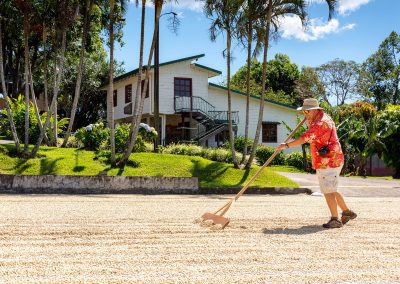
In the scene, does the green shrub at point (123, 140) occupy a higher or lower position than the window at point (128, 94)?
lower

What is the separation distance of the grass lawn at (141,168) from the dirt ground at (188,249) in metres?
6.94

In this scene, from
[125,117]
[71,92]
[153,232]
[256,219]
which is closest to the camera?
[153,232]

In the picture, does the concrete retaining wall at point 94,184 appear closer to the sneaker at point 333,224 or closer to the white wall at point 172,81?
the sneaker at point 333,224

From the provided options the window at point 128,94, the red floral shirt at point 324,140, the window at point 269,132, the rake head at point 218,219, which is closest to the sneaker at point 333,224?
the red floral shirt at point 324,140

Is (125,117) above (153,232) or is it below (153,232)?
above

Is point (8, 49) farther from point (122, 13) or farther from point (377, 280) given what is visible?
point (377, 280)

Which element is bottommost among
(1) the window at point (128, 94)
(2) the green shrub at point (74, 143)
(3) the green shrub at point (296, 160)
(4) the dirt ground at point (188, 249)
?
(4) the dirt ground at point (188, 249)

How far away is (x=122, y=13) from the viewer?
1898cm

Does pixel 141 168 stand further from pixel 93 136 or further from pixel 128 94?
pixel 128 94

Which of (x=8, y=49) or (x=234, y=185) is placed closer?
(x=234, y=185)

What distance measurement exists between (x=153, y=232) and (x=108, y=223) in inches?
38.8

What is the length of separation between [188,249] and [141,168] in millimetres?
11048

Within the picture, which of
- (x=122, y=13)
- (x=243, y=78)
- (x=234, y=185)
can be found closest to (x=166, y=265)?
(x=234, y=185)

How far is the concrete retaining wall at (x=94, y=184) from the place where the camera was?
Answer: 1339 cm
